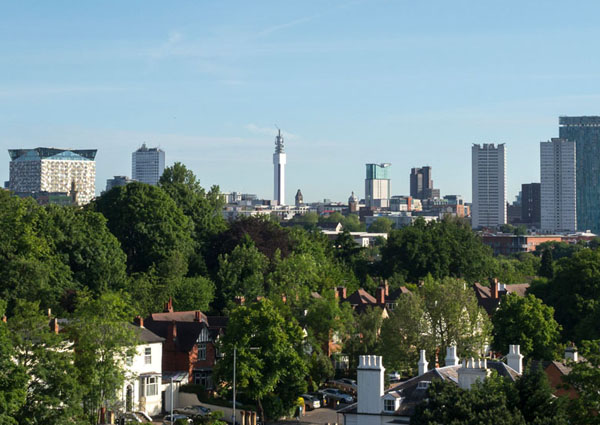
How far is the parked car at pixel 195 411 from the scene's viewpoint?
68569mm

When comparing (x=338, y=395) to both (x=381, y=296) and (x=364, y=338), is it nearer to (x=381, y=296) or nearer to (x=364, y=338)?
(x=364, y=338)

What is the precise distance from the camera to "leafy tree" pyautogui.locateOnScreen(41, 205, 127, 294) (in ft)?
310

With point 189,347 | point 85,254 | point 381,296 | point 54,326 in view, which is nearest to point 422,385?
point 54,326

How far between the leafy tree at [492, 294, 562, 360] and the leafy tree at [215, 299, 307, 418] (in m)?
16.2

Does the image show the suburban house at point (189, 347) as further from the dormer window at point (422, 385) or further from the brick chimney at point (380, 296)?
the dormer window at point (422, 385)

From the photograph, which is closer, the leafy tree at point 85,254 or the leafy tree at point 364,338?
the leafy tree at point 364,338

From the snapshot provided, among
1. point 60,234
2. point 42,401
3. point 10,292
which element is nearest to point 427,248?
point 60,234

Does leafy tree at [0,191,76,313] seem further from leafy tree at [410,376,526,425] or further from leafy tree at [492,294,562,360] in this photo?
leafy tree at [410,376,526,425]

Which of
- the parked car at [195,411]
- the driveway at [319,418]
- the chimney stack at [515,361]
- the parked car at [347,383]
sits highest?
the chimney stack at [515,361]

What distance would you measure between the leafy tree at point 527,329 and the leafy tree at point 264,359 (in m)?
16.2

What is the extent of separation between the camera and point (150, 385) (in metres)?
72.1

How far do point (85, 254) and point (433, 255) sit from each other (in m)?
44.3

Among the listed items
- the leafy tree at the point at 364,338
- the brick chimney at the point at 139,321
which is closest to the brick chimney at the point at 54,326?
the brick chimney at the point at 139,321

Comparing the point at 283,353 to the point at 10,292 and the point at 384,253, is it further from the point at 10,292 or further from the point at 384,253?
the point at 384,253
